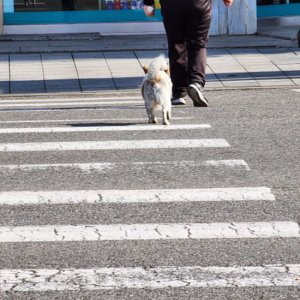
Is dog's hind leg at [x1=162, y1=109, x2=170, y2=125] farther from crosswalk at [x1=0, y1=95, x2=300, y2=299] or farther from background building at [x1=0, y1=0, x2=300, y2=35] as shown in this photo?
background building at [x1=0, y1=0, x2=300, y2=35]

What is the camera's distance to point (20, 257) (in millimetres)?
5641

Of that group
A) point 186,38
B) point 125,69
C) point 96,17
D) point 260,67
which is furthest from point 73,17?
point 186,38

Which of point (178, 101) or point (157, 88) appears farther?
point (178, 101)

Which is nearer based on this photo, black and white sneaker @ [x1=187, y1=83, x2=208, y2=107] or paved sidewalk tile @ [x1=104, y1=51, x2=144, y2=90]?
black and white sneaker @ [x1=187, y1=83, x2=208, y2=107]

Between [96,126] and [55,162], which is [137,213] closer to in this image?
[55,162]

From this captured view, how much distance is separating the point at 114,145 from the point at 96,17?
13980 millimetres

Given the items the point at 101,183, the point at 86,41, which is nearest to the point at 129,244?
the point at 101,183

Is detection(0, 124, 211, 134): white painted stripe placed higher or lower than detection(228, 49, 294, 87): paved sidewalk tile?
higher

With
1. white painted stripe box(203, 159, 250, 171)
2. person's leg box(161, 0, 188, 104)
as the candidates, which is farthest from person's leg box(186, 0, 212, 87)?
white painted stripe box(203, 159, 250, 171)

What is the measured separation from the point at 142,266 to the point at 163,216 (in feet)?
3.58

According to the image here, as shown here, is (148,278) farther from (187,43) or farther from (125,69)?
(125,69)

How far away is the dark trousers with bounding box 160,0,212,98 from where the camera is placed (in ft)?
39.4

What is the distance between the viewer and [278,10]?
2383 cm

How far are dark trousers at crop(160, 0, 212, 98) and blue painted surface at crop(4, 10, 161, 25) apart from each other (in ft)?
35.0
